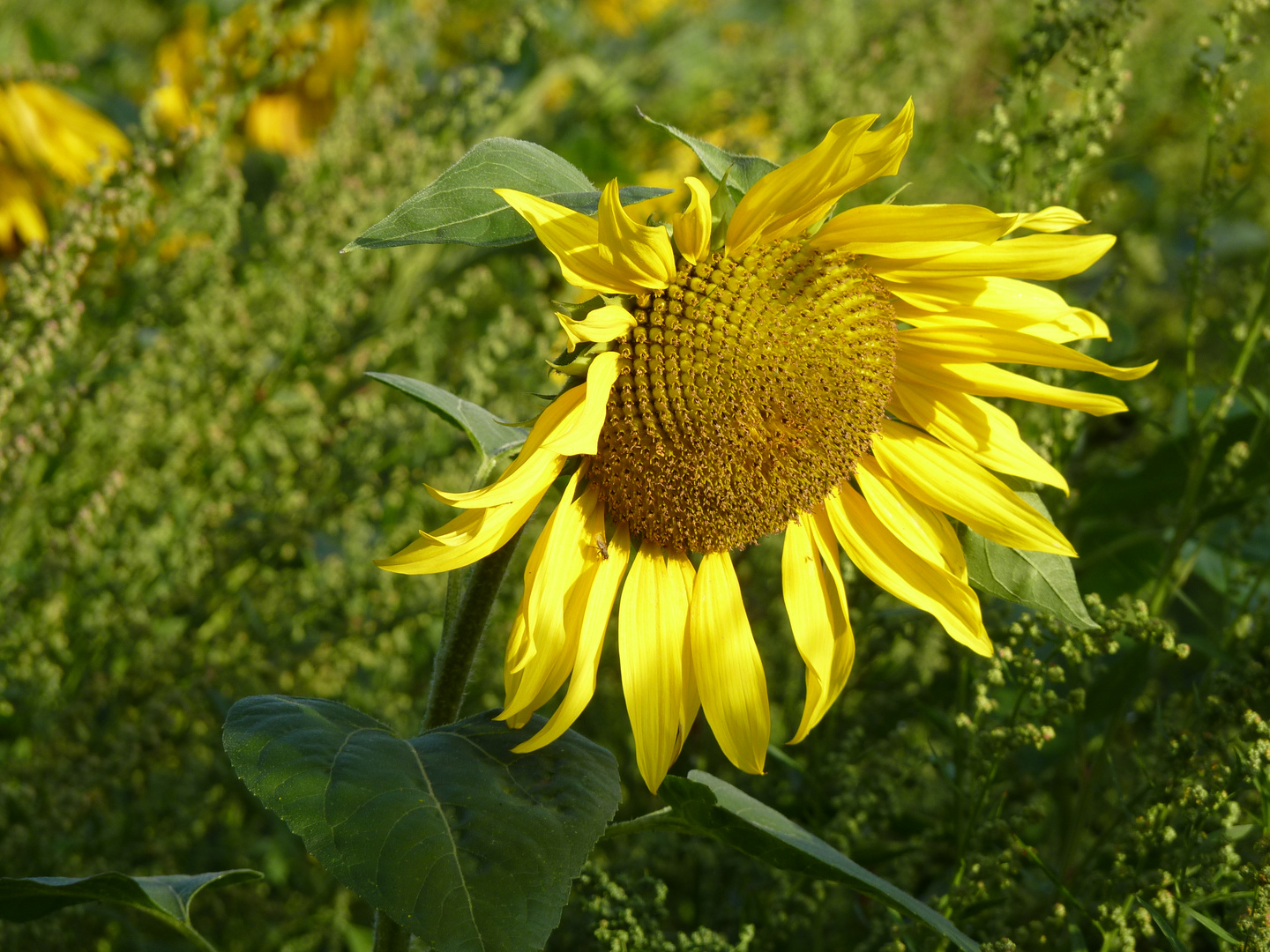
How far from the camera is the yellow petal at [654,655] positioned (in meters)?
0.99

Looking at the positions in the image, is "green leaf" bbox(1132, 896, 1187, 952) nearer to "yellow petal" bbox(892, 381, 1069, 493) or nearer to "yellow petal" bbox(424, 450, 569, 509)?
"yellow petal" bbox(892, 381, 1069, 493)

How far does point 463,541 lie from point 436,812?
8.2 inches

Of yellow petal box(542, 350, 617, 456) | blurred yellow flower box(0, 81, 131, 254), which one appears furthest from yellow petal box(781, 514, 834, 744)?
blurred yellow flower box(0, 81, 131, 254)

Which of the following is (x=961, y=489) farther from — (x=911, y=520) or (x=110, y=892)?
(x=110, y=892)

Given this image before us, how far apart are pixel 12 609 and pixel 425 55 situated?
2253 millimetres

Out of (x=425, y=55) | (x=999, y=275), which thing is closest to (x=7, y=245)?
(x=425, y=55)

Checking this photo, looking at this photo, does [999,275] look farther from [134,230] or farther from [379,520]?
[134,230]

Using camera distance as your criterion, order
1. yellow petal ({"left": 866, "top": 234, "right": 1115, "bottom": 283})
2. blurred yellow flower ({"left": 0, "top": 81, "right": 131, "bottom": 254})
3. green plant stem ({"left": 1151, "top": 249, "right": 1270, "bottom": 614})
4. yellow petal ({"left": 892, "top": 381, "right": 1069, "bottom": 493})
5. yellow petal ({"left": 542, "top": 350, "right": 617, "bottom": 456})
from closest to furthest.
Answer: yellow petal ({"left": 542, "top": 350, "right": 617, "bottom": 456})
yellow petal ({"left": 866, "top": 234, "right": 1115, "bottom": 283})
yellow petal ({"left": 892, "top": 381, "right": 1069, "bottom": 493})
green plant stem ({"left": 1151, "top": 249, "right": 1270, "bottom": 614})
blurred yellow flower ({"left": 0, "top": 81, "right": 131, "bottom": 254})

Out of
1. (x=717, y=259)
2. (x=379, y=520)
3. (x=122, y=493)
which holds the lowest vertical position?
(x=379, y=520)

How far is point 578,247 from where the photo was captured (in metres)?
0.88

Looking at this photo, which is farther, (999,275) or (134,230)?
(134,230)

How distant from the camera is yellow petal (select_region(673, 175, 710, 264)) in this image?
2.90 ft

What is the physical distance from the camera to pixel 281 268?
6.93 ft

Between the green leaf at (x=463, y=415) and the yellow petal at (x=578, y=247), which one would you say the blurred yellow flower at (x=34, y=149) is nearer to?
the green leaf at (x=463, y=415)
